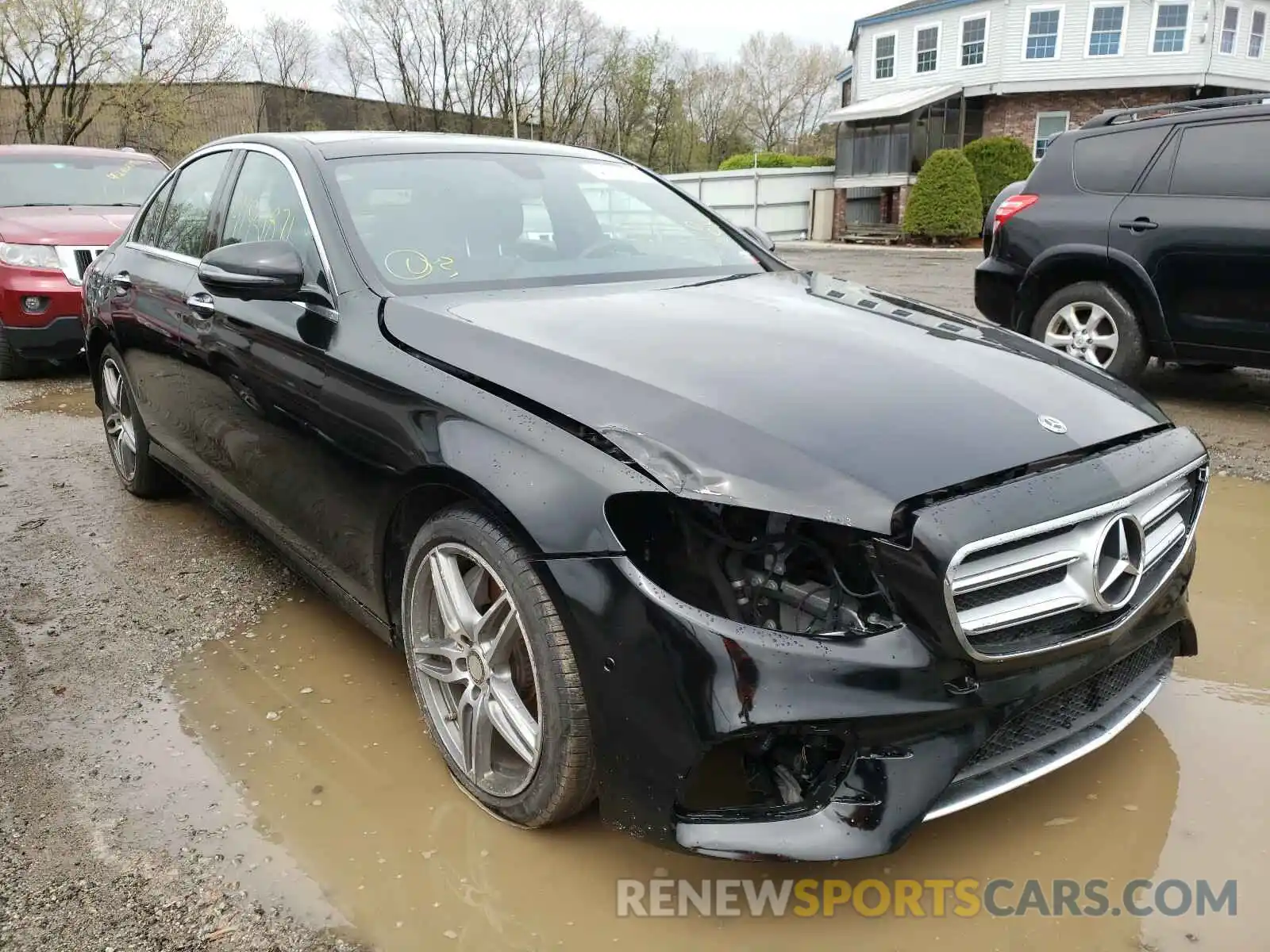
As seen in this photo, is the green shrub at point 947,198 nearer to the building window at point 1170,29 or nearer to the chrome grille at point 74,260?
the building window at point 1170,29

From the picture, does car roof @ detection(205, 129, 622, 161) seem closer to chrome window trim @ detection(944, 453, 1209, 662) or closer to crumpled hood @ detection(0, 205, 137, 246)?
chrome window trim @ detection(944, 453, 1209, 662)

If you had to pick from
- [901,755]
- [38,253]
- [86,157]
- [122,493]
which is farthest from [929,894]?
[86,157]

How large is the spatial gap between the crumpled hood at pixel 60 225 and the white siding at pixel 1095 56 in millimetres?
26495

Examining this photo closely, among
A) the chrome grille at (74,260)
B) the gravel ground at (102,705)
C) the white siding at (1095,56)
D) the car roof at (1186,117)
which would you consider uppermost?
the white siding at (1095,56)

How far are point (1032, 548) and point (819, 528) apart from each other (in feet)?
1.39

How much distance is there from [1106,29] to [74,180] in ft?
90.9

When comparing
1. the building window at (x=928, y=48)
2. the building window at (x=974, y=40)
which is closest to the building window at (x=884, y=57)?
the building window at (x=928, y=48)

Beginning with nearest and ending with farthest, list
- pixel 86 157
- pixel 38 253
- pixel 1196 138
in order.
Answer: pixel 1196 138, pixel 38 253, pixel 86 157

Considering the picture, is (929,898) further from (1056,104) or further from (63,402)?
(1056,104)

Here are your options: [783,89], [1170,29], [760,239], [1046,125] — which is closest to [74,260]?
[760,239]

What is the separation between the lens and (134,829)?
2371mm

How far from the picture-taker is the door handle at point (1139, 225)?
589cm

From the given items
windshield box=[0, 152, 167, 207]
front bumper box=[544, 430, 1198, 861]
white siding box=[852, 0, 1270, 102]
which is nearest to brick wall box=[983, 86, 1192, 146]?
white siding box=[852, 0, 1270, 102]

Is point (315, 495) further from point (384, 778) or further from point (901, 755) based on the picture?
point (901, 755)
